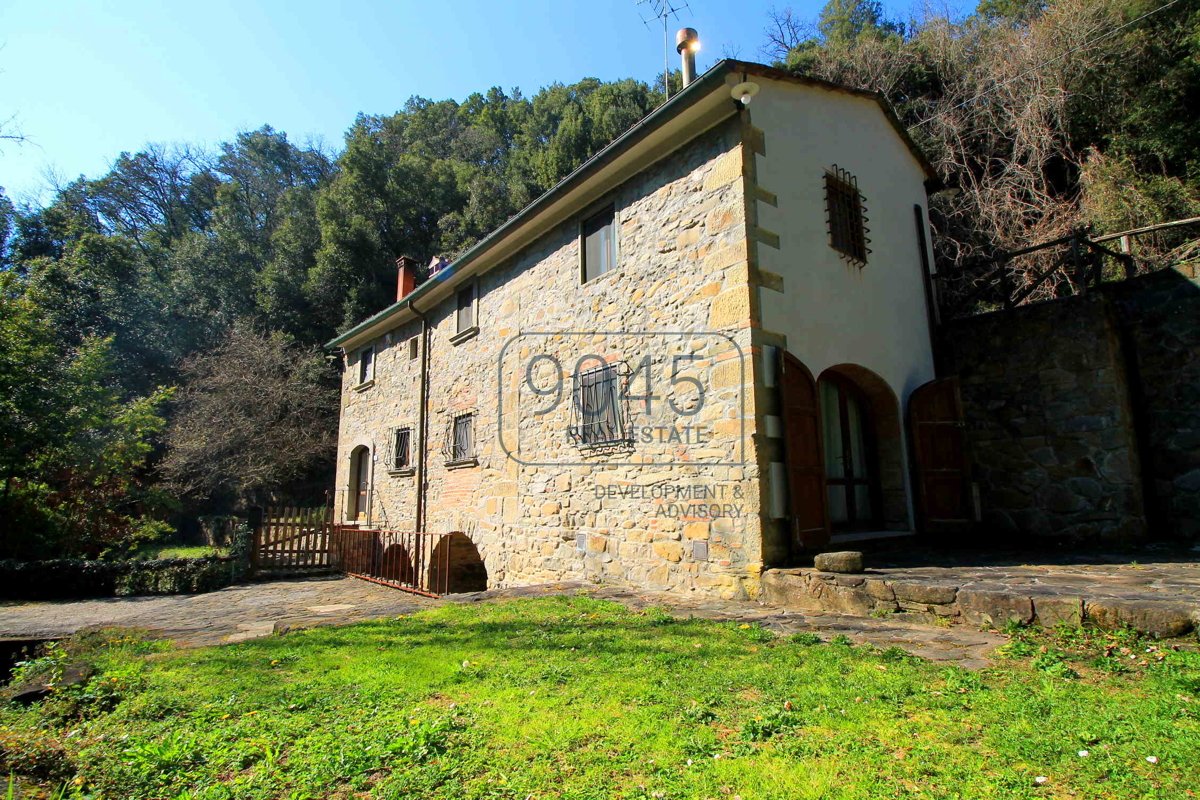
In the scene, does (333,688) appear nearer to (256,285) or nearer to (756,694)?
(756,694)

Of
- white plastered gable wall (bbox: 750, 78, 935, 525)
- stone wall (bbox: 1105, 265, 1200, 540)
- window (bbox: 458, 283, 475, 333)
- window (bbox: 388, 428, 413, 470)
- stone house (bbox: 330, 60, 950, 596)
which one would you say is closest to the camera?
stone house (bbox: 330, 60, 950, 596)

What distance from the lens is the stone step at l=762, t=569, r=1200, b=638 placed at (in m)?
3.67

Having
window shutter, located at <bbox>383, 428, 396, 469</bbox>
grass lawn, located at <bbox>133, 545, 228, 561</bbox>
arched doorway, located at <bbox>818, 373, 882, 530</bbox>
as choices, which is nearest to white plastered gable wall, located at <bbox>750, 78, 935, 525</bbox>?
arched doorway, located at <bbox>818, 373, 882, 530</bbox>

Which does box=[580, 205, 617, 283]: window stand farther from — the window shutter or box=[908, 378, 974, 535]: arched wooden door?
the window shutter

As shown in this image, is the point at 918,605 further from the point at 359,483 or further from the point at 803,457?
the point at 359,483

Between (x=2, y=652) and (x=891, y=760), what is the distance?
7174mm

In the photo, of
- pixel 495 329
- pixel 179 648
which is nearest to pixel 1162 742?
pixel 179 648

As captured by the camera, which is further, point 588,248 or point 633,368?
point 588,248

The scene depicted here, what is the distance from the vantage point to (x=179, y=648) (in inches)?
199

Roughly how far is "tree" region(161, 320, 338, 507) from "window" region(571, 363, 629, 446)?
1544 cm

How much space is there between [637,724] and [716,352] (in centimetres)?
417

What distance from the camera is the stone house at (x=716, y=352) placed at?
245 inches

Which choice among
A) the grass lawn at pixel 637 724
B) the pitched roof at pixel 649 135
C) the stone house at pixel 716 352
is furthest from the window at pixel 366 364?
the grass lawn at pixel 637 724

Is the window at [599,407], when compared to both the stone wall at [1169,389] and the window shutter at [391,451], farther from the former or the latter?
the window shutter at [391,451]
